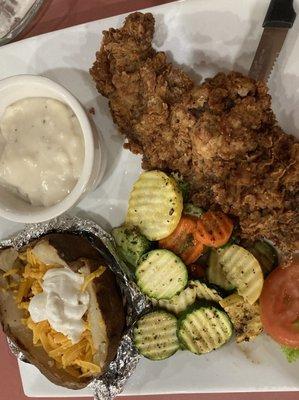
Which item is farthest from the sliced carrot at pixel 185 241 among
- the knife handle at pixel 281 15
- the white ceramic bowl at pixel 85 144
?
the knife handle at pixel 281 15

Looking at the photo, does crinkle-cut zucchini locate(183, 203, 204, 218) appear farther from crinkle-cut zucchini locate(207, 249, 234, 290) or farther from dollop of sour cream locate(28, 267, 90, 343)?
dollop of sour cream locate(28, 267, 90, 343)

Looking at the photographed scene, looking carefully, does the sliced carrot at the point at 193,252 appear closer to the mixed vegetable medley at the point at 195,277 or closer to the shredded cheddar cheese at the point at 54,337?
the mixed vegetable medley at the point at 195,277

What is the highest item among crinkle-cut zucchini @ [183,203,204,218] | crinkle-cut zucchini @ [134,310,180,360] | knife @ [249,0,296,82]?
knife @ [249,0,296,82]

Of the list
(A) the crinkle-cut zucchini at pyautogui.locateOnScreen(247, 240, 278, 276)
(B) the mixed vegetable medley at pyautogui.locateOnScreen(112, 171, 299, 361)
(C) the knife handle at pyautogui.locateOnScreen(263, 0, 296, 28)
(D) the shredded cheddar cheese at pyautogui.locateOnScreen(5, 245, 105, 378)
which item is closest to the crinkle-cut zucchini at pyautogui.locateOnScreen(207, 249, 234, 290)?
(B) the mixed vegetable medley at pyautogui.locateOnScreen(112, 171, 299, 361)

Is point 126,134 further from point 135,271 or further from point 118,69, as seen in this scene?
point 135,271

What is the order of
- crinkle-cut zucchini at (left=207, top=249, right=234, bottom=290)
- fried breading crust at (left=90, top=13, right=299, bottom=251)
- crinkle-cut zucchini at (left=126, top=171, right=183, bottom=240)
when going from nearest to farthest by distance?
fried breading crust at (left=90, top=13, right=299, bottom=251), crinkle-cut zucchini at (left=126, top=171, right=183, bottom=240), crinkle-cut zucchini at (left=207, top=249, right=234, bottom=290)

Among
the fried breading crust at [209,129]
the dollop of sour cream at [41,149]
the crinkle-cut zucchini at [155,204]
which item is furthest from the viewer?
the crinkle-cut zucchini at [155,204]

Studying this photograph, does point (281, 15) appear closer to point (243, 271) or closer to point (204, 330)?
point (243, 271)
